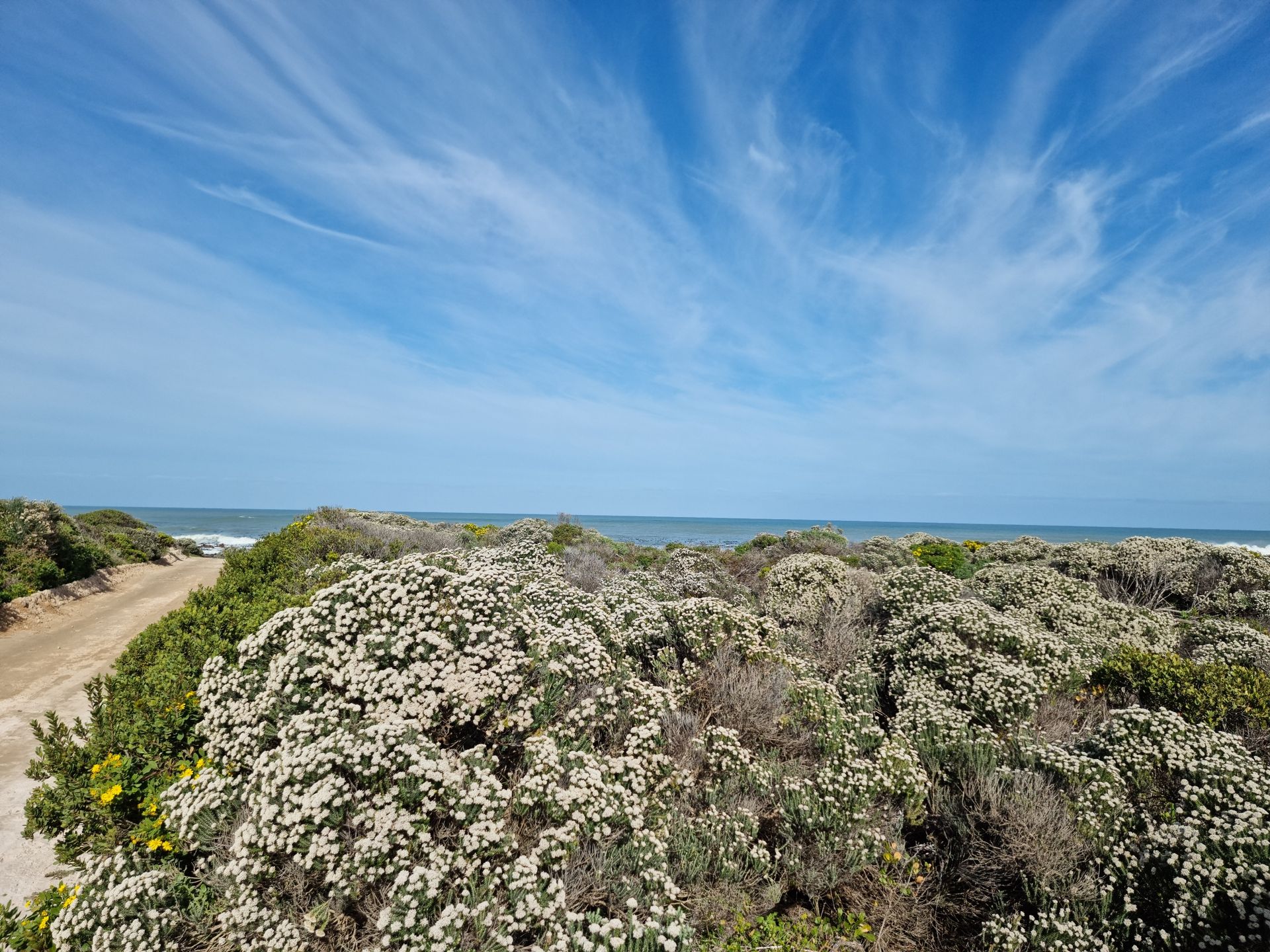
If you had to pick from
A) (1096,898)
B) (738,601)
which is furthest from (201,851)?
(738,601)

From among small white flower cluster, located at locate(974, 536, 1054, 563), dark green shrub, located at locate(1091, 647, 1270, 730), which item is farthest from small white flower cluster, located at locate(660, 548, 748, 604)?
small white flower cluster, located at locate(974, 536, 1054, 563)

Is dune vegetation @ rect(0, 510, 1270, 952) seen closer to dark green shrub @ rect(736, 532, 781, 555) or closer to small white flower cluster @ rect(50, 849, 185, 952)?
small white flower cluster @ rect(50, 849, 185, 952)

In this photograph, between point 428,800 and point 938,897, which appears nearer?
point 428,800

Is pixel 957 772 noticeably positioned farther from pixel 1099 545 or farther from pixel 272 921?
pixel 1099 545

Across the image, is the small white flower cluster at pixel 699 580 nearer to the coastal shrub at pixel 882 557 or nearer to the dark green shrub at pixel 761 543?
the coastal shrub at pixel 882 557

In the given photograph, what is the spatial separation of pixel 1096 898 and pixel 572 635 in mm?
5588

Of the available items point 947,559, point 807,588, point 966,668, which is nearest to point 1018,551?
point 947,559

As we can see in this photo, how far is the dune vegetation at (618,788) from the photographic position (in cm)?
433

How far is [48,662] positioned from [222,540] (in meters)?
46.7

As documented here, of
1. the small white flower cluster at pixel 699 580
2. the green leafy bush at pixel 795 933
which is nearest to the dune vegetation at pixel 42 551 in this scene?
the small white flower cluster at pixel 699 580

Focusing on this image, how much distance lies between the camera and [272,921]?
423 centimetres

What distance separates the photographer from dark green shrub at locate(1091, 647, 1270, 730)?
7.45 metres

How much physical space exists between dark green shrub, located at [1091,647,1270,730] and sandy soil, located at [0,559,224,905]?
13016mm

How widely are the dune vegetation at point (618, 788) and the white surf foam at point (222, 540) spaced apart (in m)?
45.4
